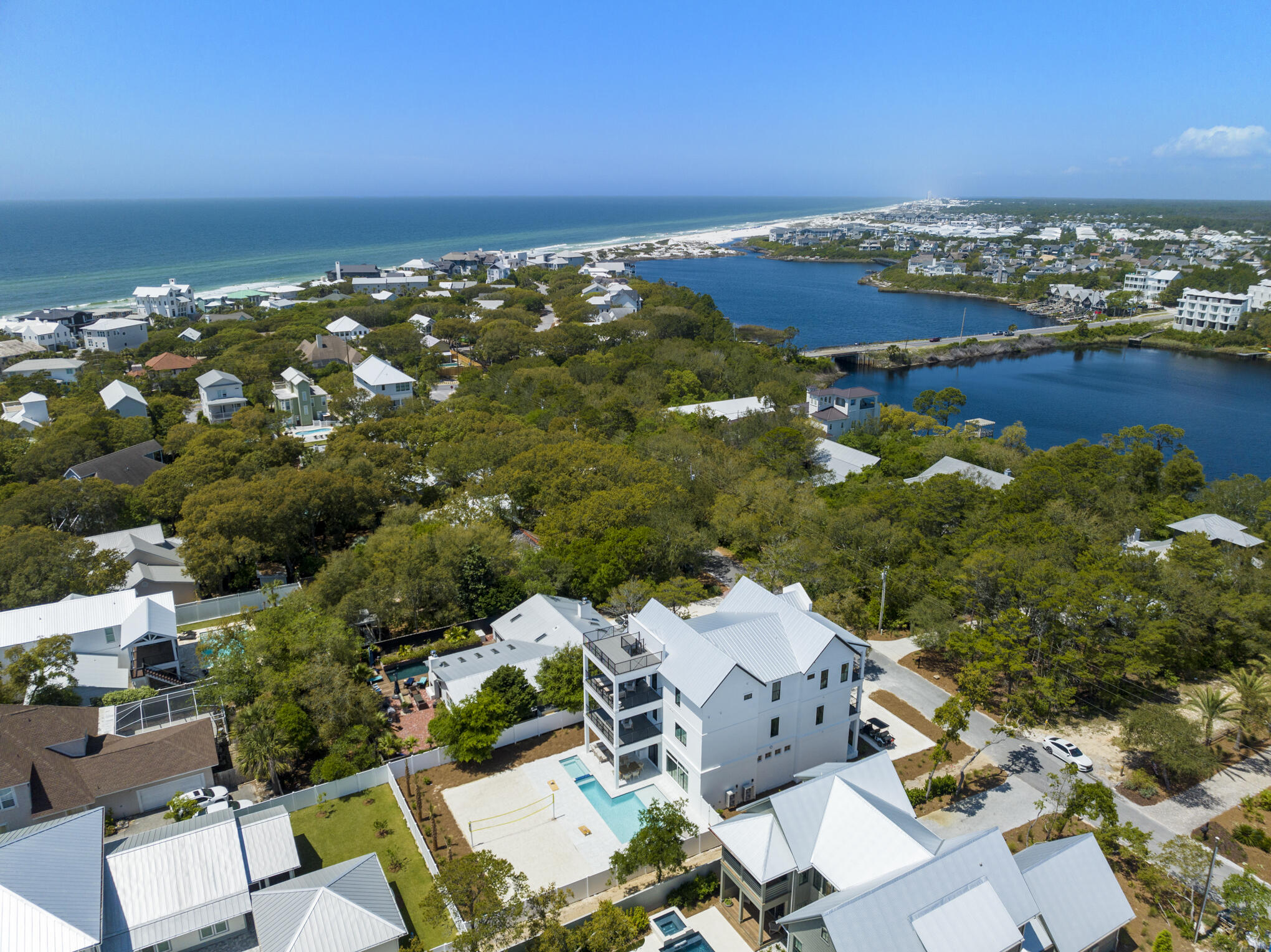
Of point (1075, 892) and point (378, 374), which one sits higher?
point (378, 374)

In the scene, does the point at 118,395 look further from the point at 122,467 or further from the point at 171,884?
the point at 171,884

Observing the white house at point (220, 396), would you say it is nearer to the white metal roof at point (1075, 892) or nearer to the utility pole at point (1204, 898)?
the white metal roof at point (1075, 892)

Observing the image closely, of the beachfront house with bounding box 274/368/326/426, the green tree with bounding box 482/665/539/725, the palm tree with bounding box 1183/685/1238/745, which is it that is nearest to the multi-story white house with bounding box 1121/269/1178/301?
the palm tree with bounding box 1183/685/1238/745

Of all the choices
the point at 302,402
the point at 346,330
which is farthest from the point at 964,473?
the point at 346,330

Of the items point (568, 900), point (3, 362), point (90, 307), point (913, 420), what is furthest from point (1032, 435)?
point (90, 307)

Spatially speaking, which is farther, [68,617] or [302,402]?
[302,402]

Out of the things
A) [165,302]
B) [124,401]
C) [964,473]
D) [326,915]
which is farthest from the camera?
[165,302]

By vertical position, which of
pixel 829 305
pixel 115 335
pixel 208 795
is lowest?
pixel 208 795
